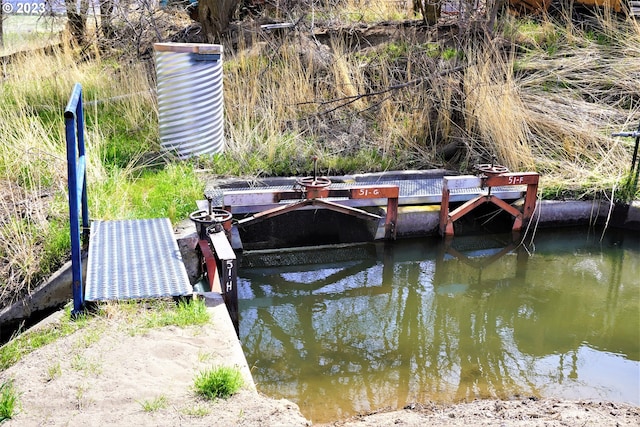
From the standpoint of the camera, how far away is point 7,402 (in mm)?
3271

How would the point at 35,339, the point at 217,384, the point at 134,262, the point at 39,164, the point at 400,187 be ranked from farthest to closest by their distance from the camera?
the point at 400,187, the point at 39,164, the point at 134,262, the point at 35,339, the point at 217,384

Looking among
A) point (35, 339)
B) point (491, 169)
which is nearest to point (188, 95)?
point (491, 169)

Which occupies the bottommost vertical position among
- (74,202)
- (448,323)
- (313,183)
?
(448,323)

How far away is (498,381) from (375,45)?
24.6 feet

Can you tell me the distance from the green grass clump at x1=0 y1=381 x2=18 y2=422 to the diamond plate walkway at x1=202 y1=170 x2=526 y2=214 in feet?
11.9

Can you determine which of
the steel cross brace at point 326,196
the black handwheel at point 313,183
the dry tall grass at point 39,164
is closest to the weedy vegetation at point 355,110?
the dry tall grass at point 39,164

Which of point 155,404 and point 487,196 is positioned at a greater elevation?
point 487,196

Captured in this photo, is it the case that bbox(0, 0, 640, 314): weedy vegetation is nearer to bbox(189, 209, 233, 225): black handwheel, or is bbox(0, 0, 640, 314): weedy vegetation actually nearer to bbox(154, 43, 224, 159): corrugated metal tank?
bbox(154, 43, 224, 159): corrugated metal tank

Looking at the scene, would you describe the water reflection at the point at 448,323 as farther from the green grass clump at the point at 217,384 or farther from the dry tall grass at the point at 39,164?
the dry tall grass at the point at 39,164

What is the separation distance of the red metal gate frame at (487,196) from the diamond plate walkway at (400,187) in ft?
0.52

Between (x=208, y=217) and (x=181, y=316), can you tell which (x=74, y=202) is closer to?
(x=181, y=316)

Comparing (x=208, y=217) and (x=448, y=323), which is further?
(x=448, y=323)

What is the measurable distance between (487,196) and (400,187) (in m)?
0.96

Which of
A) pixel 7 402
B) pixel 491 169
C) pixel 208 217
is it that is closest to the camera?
pixel 7 402
